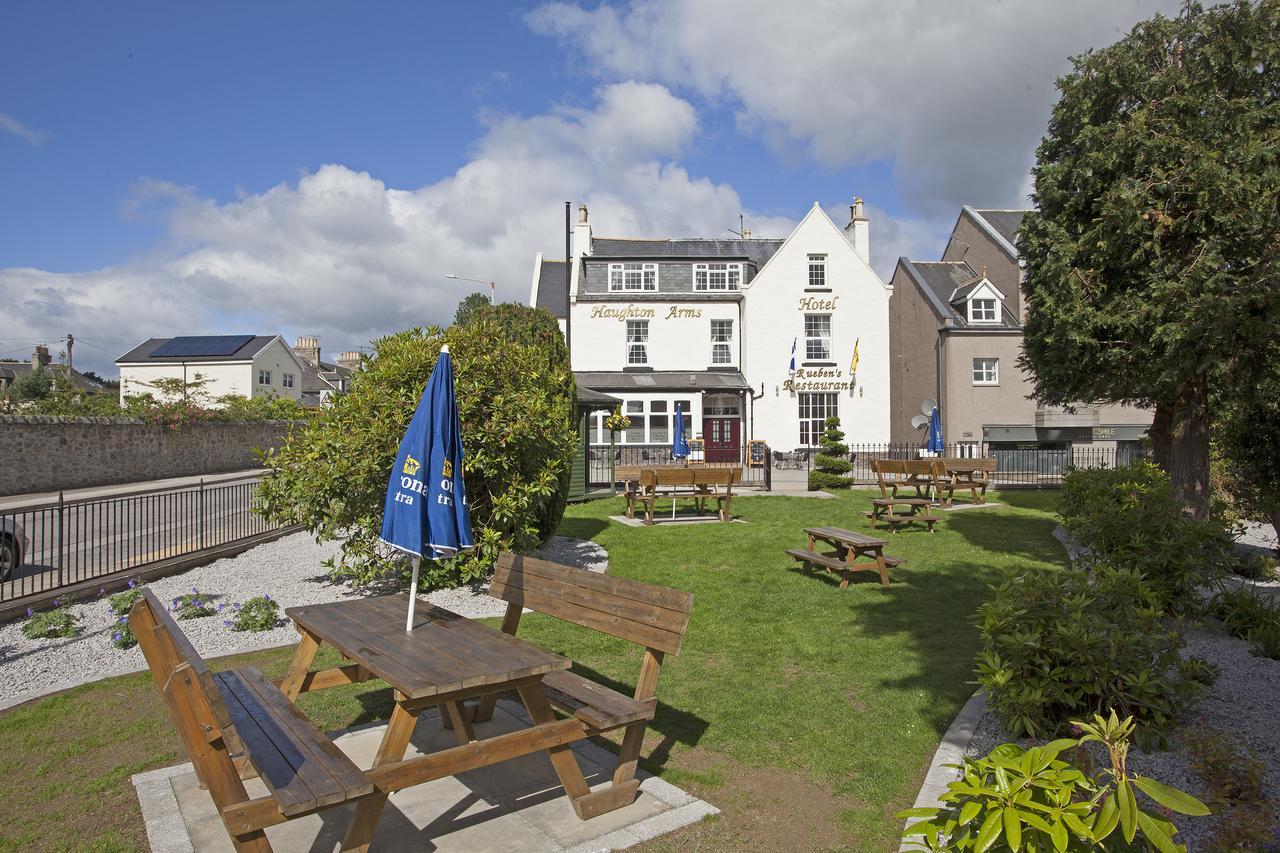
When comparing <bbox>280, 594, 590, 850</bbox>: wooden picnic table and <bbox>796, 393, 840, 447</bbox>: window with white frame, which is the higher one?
<bbox>796, 393, 840, 447</bbox>: window with white frame

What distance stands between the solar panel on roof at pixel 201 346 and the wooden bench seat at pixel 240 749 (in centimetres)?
5973

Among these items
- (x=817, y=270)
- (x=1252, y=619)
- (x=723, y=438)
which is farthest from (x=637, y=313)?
(x=1252, y=619)

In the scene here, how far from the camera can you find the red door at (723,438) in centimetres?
3494

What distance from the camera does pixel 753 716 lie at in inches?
222

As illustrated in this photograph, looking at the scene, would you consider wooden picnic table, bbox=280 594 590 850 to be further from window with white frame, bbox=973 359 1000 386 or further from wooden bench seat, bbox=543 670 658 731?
window with white frame, bbox=973 359 1000 386

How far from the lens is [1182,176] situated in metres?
11.0

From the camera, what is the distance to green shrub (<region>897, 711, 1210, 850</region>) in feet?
6.42

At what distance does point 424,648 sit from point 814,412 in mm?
32344

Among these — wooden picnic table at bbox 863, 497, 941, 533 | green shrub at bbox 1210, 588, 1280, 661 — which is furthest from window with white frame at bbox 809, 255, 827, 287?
green shrub at bbox 1210, 588, 1280, 661

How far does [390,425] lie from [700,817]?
5.89 m

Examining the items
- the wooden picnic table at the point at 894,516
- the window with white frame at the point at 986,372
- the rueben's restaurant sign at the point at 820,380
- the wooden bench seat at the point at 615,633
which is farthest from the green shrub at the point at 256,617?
the window with white frame at the point at 986,372

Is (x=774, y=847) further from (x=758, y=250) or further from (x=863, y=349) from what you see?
(x=758, y=250)

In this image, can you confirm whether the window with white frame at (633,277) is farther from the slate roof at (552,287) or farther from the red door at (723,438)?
the red door at (723,438)

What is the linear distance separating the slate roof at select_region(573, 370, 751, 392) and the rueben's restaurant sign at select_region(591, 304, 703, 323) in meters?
2.39
